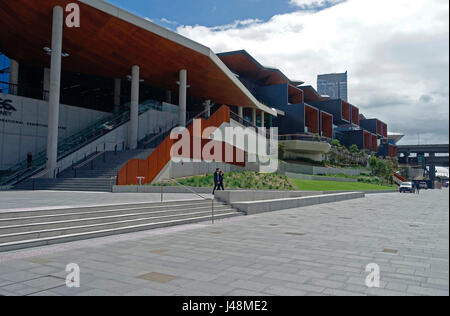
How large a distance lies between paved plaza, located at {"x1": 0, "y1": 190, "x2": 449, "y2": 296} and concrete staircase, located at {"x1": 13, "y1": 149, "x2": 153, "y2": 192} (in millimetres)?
12286

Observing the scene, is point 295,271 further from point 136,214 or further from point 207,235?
point 136,214

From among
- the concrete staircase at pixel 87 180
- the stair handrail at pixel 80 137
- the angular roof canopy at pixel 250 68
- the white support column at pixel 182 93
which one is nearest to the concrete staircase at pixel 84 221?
the concrete staircase at pixel 87 180

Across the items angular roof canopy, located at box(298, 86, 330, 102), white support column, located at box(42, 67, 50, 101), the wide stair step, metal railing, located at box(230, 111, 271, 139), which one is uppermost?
angular roof canopy, located at box(298, 86, 330, 102)

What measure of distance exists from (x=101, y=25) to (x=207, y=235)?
1979 cm

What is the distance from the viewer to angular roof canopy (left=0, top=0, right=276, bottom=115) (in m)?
22.1

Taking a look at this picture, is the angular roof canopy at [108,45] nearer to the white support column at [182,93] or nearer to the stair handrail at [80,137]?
the white support column at [182,93]

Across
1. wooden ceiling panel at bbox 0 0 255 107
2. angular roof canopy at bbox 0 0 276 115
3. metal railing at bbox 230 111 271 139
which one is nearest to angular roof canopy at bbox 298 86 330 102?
metal railing at bbox 230 111 271 139

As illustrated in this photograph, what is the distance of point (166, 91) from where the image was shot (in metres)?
41.3

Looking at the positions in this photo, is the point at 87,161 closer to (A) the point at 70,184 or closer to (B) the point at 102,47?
(A) the point at 70,184

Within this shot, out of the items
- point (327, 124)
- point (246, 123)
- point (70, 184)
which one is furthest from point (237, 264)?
point (327, 124)

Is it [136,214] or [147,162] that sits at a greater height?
[147,162]

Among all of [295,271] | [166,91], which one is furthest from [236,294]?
[166,91]

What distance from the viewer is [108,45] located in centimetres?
2631

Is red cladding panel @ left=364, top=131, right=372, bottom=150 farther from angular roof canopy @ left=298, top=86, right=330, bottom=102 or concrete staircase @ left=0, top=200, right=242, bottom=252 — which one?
concrete staircase @ left=0, top=200, right=242, bottom=252
